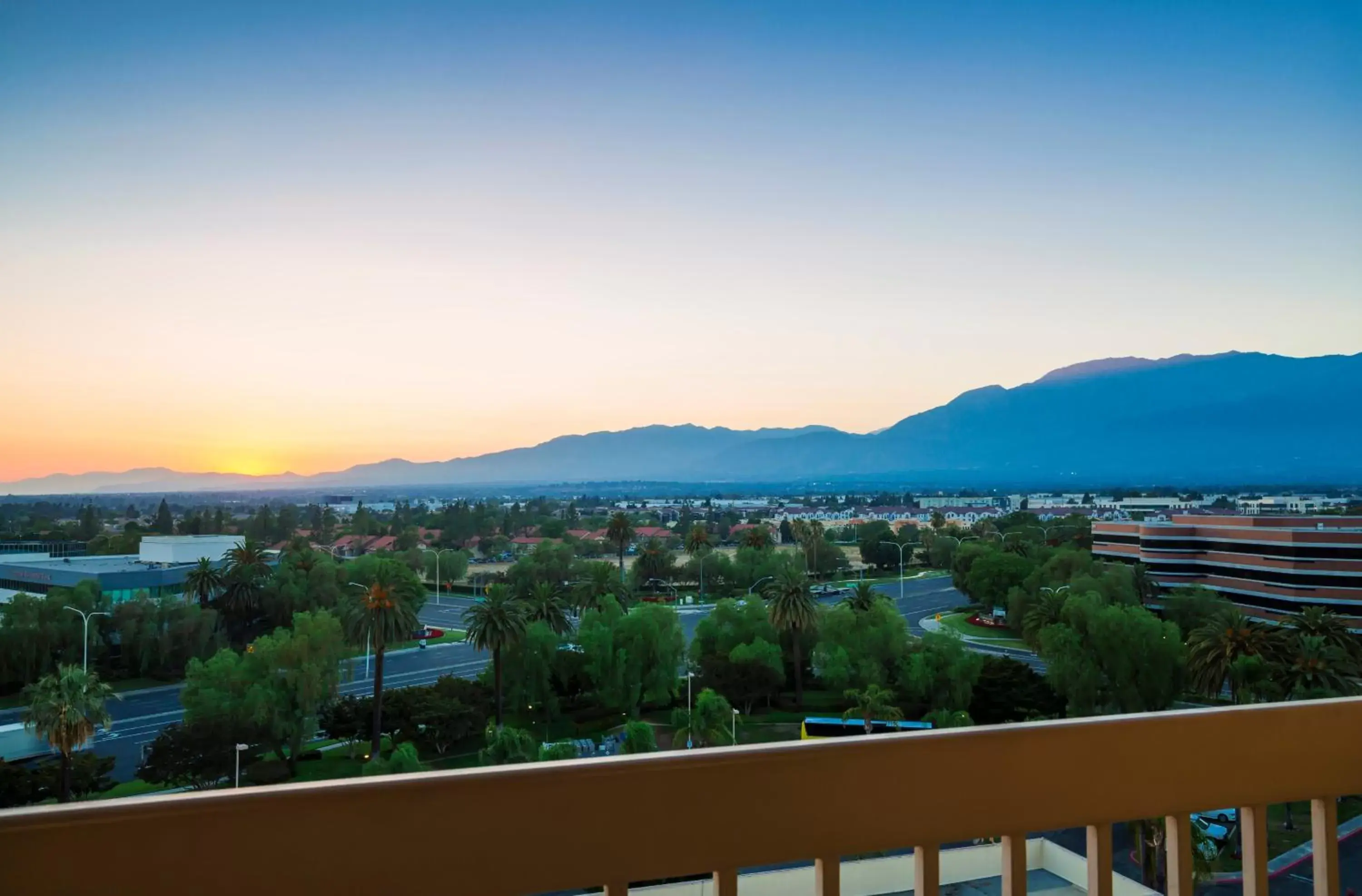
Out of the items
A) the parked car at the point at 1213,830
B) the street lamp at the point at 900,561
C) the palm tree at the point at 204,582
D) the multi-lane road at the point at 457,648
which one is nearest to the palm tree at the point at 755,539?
the multi-lane road at the point at 457,648

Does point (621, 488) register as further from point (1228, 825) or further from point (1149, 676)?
point (1228, 825)

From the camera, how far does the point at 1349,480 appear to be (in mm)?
2777

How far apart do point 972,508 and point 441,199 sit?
7.30 feet

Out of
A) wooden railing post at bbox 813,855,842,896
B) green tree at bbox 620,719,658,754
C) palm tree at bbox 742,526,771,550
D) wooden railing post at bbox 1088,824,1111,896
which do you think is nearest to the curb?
wooden railing post at bbox 1088,824,1111,896

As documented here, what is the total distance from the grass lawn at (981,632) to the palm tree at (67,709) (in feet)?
9.25

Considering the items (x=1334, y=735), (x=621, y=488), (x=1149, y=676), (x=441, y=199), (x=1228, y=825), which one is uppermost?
(x=441, y=199)

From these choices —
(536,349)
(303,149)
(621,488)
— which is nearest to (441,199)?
(303,149)

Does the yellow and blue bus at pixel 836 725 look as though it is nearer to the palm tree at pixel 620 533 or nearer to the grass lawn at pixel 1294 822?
the palm tree at pixel 620 533

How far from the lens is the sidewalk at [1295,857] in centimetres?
86

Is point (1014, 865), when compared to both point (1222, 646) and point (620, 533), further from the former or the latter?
point (1222, 646)

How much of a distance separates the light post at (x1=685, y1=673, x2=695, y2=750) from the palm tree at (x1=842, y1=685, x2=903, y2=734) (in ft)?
1.86

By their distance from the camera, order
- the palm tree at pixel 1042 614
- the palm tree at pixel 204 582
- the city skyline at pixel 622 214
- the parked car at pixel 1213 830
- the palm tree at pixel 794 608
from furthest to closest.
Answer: the palm tree at pixel 794 608 < the palm tree at pixel 1042 614 < the palm tree at pixel 204 582 < the city skyline at pixel 622 214 < the parked car at pixel 1213 830

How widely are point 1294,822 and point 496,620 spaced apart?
8.50ft

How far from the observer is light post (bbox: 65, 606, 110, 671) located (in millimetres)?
2488
